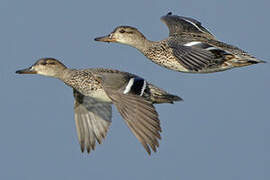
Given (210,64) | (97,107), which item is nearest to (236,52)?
(210,64)

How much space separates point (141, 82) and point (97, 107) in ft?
5.50

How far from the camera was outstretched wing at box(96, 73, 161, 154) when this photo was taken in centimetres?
1054

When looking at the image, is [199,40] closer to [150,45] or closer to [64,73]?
[150,45]

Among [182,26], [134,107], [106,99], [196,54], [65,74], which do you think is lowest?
[106,99]

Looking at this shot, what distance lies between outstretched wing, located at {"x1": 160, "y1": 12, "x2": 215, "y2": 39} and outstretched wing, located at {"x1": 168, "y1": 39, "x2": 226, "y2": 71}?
1.21m

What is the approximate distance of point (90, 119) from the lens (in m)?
13.4

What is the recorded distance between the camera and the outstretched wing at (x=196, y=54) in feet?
39.4

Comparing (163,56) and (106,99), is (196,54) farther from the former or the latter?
(106,99)

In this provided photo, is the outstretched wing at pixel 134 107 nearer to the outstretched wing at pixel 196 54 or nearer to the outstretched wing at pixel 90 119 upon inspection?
the outstretched wing at pixel 196 54

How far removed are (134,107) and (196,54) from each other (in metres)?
1.66

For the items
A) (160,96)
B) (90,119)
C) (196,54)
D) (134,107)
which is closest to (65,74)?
(90,119)

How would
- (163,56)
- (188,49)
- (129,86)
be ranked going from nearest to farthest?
(129,86), (188,49), (163,56)

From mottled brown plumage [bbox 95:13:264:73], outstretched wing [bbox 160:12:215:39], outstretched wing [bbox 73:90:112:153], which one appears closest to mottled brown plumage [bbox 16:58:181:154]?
outstretched wing [bbox 73:90:112:153]

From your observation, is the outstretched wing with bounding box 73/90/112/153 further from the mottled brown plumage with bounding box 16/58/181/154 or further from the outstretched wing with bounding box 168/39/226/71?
the outstretched wing with bounding box 168/39/226/71
